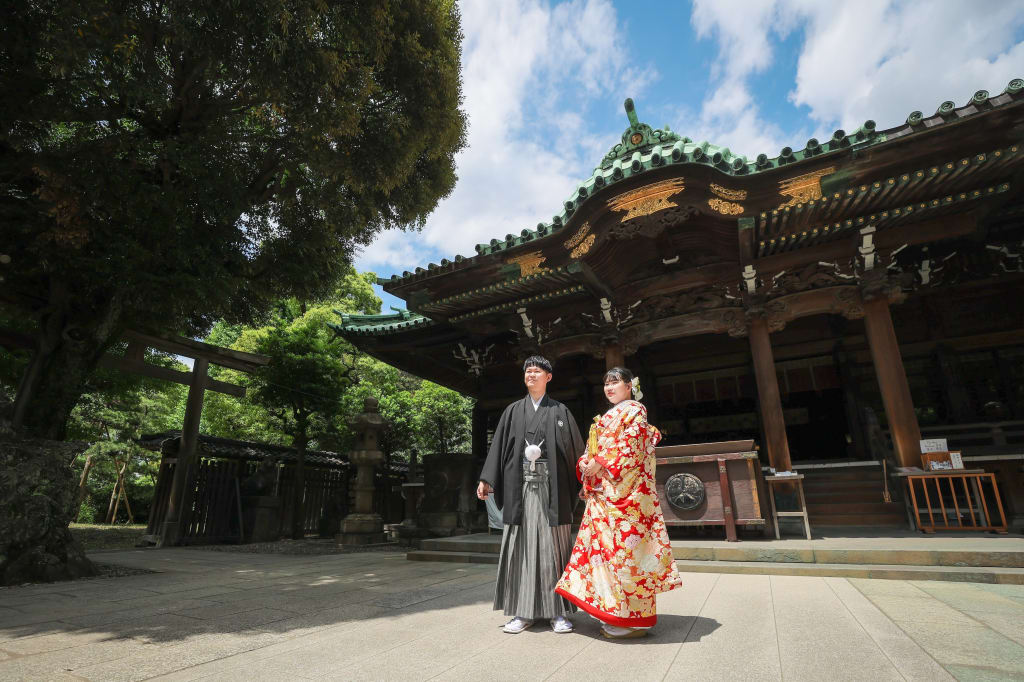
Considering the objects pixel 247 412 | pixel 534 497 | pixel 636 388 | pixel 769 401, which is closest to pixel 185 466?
pixel 247 412

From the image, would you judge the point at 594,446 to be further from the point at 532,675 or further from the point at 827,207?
the point at 827,207

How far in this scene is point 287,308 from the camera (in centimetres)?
2081

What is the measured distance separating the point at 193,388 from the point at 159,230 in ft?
20.0

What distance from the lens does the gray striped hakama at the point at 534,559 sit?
297cm

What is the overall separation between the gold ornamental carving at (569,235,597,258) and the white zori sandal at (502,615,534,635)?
5066 millimetres

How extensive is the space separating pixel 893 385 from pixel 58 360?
10.2m

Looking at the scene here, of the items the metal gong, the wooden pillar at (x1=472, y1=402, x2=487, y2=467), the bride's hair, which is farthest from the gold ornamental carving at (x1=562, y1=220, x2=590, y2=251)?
the wooden pillar at (x1=472, y1=402, x2=487, y2=467)

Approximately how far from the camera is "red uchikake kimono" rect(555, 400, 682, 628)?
2.71 meters

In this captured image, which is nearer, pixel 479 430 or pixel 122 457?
pixel 479 430

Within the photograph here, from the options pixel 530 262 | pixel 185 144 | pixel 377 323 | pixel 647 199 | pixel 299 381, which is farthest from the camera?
pixel 299 381

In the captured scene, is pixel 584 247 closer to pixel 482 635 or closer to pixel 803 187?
pixel 803 187

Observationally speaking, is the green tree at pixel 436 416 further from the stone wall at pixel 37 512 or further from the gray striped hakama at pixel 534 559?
the gray striped hakama at pixel 534 559

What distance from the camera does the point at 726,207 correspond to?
20.1 feet

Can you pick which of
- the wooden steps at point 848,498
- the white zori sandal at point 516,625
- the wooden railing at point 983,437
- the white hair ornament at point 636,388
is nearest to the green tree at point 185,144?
the white hair ornament at point 636,388
